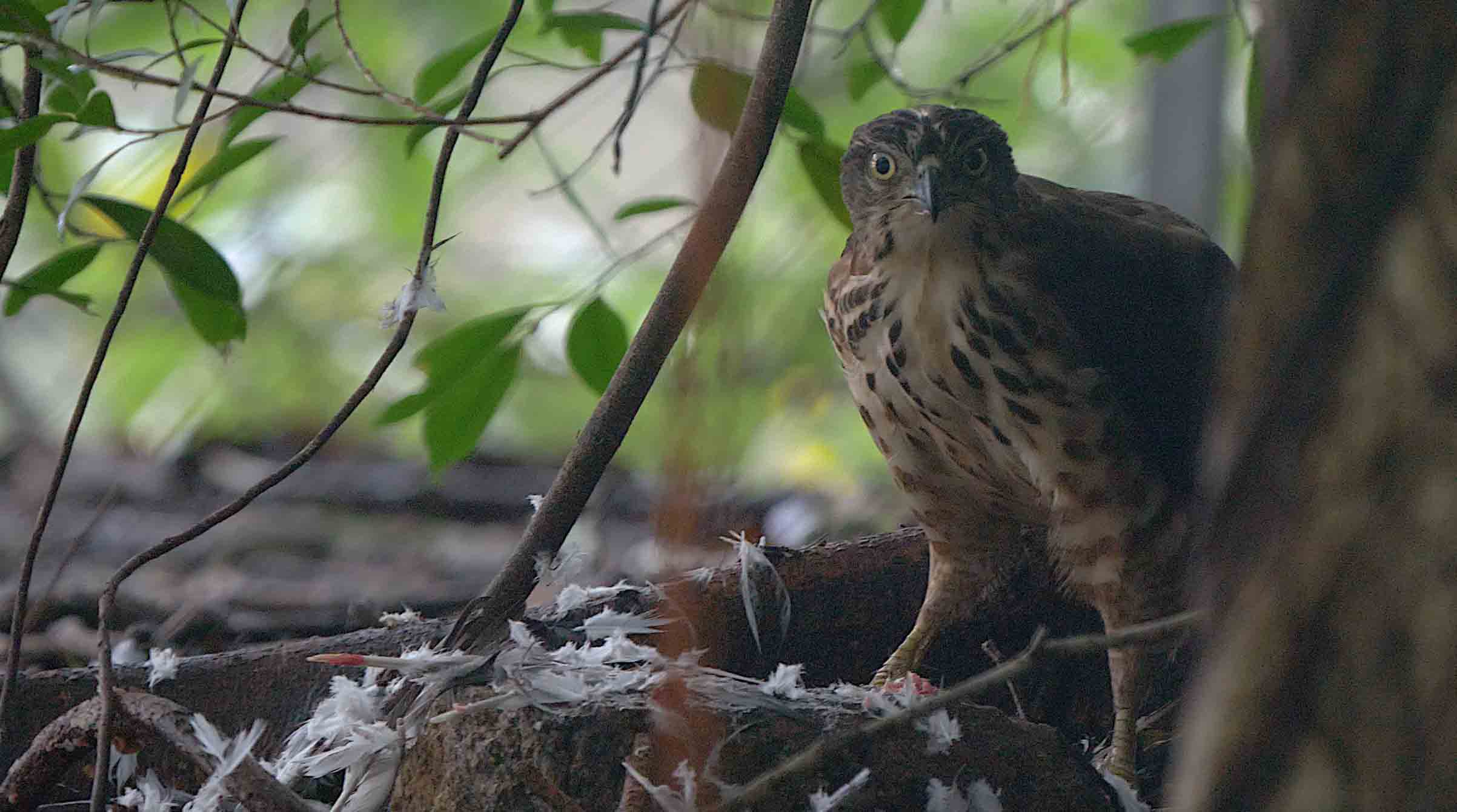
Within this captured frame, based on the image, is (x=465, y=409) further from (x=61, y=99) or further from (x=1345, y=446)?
(x=1345, y=446)

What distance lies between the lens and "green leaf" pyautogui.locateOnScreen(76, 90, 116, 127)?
1.38m

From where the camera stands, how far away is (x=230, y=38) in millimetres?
1421

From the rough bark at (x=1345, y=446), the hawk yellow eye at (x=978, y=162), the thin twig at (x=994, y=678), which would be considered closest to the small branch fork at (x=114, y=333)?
the thin twig at (x=994, y=678)

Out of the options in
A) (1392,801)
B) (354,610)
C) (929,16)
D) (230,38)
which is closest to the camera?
(1392,801)

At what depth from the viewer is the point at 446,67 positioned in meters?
1.71

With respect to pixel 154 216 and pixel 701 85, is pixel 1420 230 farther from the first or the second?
pixel 154 216

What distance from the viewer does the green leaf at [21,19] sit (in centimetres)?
133

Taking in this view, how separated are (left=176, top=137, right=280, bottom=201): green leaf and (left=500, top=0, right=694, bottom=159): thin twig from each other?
34 cm

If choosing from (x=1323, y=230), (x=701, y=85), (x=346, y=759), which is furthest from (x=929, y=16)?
(x=1323, y=230)

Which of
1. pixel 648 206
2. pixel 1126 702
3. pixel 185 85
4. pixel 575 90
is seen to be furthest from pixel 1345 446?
pixel 1126 702

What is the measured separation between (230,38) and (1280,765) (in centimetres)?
121

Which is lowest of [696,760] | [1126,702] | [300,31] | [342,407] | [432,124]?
[1126,702]

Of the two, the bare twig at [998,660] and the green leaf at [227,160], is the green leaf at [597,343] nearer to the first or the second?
the green leaf at [227,160]

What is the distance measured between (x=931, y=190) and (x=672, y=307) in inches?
27.2
